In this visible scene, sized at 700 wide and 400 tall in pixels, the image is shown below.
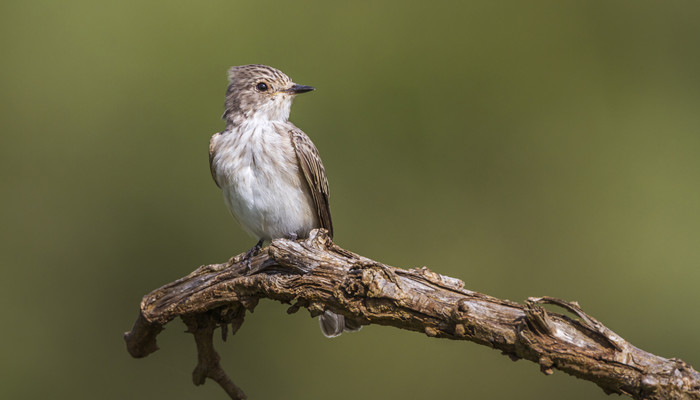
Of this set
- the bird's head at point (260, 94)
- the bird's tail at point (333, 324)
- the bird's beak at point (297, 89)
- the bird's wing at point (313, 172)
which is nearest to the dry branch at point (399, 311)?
the bird's tail at point (333, 324)

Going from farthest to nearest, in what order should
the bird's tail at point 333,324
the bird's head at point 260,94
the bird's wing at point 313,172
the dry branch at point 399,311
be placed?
the bird's head at point 260,94, the bird's wing at point 313,172, the bird's tail at point 333,324, the dry branch at point 399,311

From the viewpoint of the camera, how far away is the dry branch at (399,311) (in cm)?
262

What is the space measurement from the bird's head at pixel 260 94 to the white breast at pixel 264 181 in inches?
5.1

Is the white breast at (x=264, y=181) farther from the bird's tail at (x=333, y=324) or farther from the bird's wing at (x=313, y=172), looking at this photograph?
the bird's tail at (x=333, y=324)

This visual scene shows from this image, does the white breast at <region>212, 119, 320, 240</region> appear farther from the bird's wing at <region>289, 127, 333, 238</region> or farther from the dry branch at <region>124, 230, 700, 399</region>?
the dry branch at <region>124, 230, 700, 399</region>

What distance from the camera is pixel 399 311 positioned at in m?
3.07

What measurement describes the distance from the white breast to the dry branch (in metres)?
0.69

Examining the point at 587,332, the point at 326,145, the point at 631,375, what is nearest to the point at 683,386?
the point at 631,375

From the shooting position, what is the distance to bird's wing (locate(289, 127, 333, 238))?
4547 millimetres

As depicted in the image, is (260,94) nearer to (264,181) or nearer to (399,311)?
(264,181)

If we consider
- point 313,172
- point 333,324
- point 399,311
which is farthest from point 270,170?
point 399,311

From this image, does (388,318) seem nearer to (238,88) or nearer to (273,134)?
(273,134)

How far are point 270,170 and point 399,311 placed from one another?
1.65m

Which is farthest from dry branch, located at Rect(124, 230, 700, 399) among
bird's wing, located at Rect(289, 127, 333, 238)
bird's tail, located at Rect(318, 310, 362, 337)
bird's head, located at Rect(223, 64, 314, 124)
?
bird's head, located at Rect(223, 64, 314, 124)
